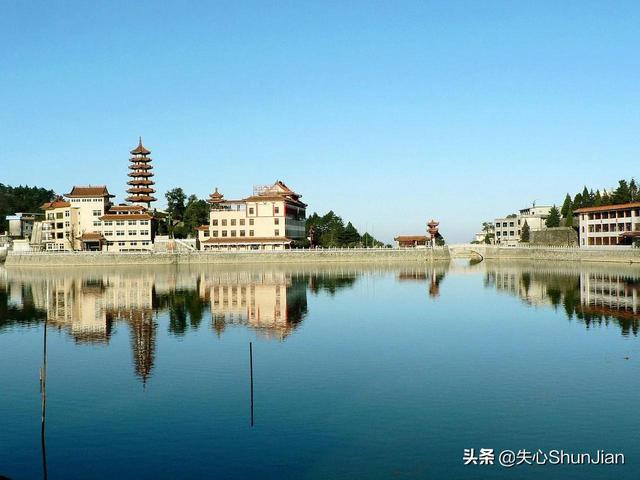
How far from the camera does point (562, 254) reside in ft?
310

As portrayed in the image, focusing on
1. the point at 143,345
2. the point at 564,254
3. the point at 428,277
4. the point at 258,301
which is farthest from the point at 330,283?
the point at 564,254

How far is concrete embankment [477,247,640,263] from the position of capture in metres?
82.3

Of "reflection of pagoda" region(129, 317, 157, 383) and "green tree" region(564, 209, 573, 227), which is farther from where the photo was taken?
"green tree" region(564, 209, 573, 227)

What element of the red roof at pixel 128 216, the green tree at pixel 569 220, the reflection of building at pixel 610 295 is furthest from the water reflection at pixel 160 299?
the green tree at pixel 569 220

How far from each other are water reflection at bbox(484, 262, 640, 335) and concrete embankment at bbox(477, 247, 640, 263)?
14.2 feet

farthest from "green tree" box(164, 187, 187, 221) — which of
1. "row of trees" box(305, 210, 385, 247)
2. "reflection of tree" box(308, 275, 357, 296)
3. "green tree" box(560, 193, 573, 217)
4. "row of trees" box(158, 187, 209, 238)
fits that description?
"green tree" box(560, 193, 573, 217)

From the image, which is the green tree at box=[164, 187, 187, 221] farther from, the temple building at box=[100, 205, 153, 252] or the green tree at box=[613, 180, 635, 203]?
the green tree at box=[613, 180, 635, 203]

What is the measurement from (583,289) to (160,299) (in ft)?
119

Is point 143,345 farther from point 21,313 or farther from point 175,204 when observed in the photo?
point 175,204

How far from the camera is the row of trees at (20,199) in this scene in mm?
130413

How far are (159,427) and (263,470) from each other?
4.62m

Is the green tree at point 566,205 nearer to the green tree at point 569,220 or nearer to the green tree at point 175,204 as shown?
the green tree at point 569,220

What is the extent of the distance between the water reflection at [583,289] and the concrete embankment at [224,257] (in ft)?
63.7

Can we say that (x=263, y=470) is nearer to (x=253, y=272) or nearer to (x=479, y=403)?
(x=479, y=403)
